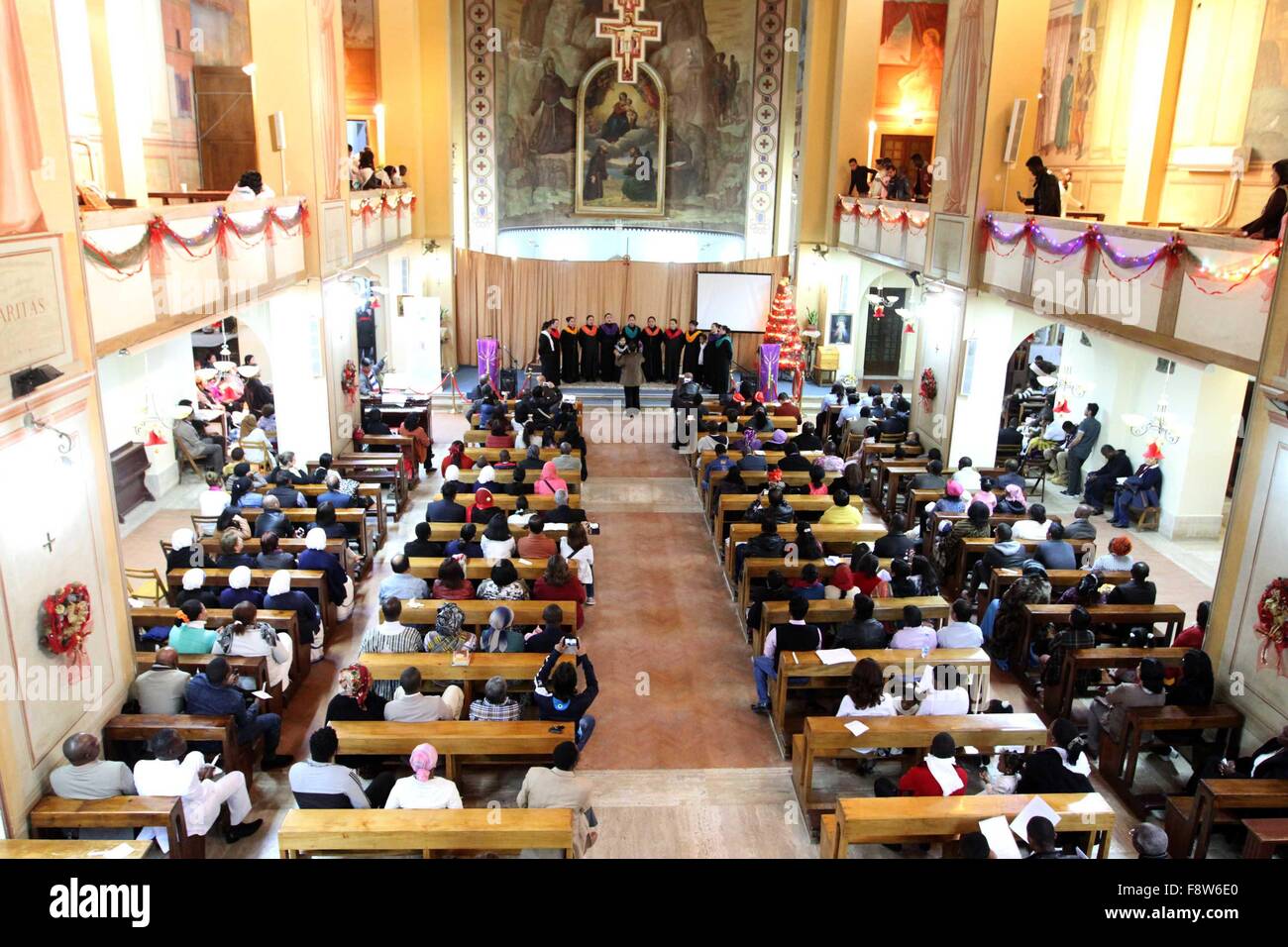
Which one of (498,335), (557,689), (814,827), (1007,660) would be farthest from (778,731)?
(498,335)

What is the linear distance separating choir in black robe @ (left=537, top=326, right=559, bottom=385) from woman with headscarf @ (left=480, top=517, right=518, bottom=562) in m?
10.5

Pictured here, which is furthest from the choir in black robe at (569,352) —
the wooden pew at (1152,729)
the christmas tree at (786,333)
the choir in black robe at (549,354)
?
the wooden pew at (1152,729)

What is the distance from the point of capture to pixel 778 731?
27.2 ft

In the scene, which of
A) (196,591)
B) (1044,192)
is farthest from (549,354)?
(196,591)

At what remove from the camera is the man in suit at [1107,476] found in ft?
46.9

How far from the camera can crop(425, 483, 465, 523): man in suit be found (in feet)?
37.1

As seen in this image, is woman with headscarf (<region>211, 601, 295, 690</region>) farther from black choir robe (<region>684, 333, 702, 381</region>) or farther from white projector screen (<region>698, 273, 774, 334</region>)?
Answer: white projector screen (<region>698, 273, 774, 334</region>)

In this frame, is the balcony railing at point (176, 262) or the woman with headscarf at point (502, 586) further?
the woman with headscarf at point (502, 586)

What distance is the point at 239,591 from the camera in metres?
9.05

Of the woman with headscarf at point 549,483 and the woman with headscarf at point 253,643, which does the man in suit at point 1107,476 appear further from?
the woman with headscarf at point 253,643

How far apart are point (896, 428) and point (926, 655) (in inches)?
325

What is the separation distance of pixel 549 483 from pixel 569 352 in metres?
9.48

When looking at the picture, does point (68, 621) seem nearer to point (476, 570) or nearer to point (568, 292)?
point (476, 570)

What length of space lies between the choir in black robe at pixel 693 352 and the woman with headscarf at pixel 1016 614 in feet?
40.6
